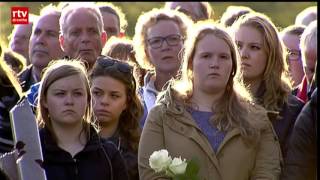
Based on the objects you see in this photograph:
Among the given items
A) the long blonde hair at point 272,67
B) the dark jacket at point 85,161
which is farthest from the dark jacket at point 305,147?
the dark jacket at point 85,161

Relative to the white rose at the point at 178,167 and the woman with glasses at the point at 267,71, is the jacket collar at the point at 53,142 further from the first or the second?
the woman with glasses at the point at 267,71

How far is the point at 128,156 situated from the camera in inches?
331

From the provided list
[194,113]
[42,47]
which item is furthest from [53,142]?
[42,47]

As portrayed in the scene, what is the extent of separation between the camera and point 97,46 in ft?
31.8

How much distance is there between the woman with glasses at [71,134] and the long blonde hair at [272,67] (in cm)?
119

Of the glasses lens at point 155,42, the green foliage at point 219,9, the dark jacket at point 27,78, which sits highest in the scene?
the glasses lens at point 155,42

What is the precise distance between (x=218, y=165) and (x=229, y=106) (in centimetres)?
44

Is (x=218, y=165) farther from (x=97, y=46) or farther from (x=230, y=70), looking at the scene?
(x=97, y=46)

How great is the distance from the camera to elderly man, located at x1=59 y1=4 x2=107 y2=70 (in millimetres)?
9633

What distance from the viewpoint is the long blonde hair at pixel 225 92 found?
776 cm

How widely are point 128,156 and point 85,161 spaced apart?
2.35 ft

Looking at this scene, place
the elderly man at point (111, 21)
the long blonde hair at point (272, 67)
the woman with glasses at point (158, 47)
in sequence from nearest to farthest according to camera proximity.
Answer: the long blonde hair at point (272, 67), the woman with glasses at point (158, 47), the elderly man at point (111, 21)

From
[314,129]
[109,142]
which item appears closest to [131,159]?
[109,142]

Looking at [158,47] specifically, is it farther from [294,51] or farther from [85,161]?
[85,161]
